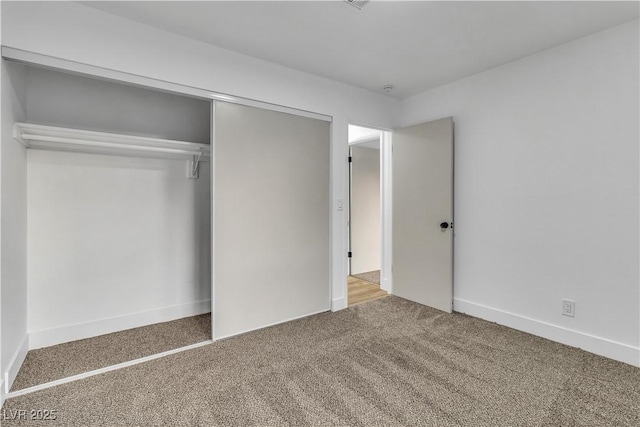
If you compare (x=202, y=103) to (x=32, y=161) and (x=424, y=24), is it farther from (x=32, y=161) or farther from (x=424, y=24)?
(x=424, y=24)

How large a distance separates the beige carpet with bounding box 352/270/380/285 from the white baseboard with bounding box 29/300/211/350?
234cm

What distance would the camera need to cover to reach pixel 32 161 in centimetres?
243

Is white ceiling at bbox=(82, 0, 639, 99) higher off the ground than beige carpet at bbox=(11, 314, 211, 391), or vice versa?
white ceiling at bbox=(82, 0, 639, 99)

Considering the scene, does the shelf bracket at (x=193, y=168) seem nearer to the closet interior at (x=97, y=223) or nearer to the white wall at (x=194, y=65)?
the closet interior at (x=97, y=223)

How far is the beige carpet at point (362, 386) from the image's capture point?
5.52ft

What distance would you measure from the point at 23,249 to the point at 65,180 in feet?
1.97

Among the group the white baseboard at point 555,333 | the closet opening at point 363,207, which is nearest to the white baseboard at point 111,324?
the closet opening at point 363,207

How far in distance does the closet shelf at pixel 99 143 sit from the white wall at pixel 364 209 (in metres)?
2.58

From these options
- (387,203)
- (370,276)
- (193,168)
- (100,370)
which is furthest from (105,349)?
(370,276)

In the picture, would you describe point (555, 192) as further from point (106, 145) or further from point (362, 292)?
point (106, 145)

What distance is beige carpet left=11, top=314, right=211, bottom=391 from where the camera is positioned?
6.88 ft

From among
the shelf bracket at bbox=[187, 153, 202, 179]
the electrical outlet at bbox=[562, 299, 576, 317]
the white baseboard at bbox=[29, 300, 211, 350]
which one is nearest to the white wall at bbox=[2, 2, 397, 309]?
the shelf bracket at bbox=[187, 153, 202, 179]

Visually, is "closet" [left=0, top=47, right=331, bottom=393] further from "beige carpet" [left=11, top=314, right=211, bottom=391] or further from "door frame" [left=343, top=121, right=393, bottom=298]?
"door frame" [left=343, top=121, right=393, bottom=298]

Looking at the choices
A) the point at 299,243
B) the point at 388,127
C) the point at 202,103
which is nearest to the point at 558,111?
the point at 388,127
